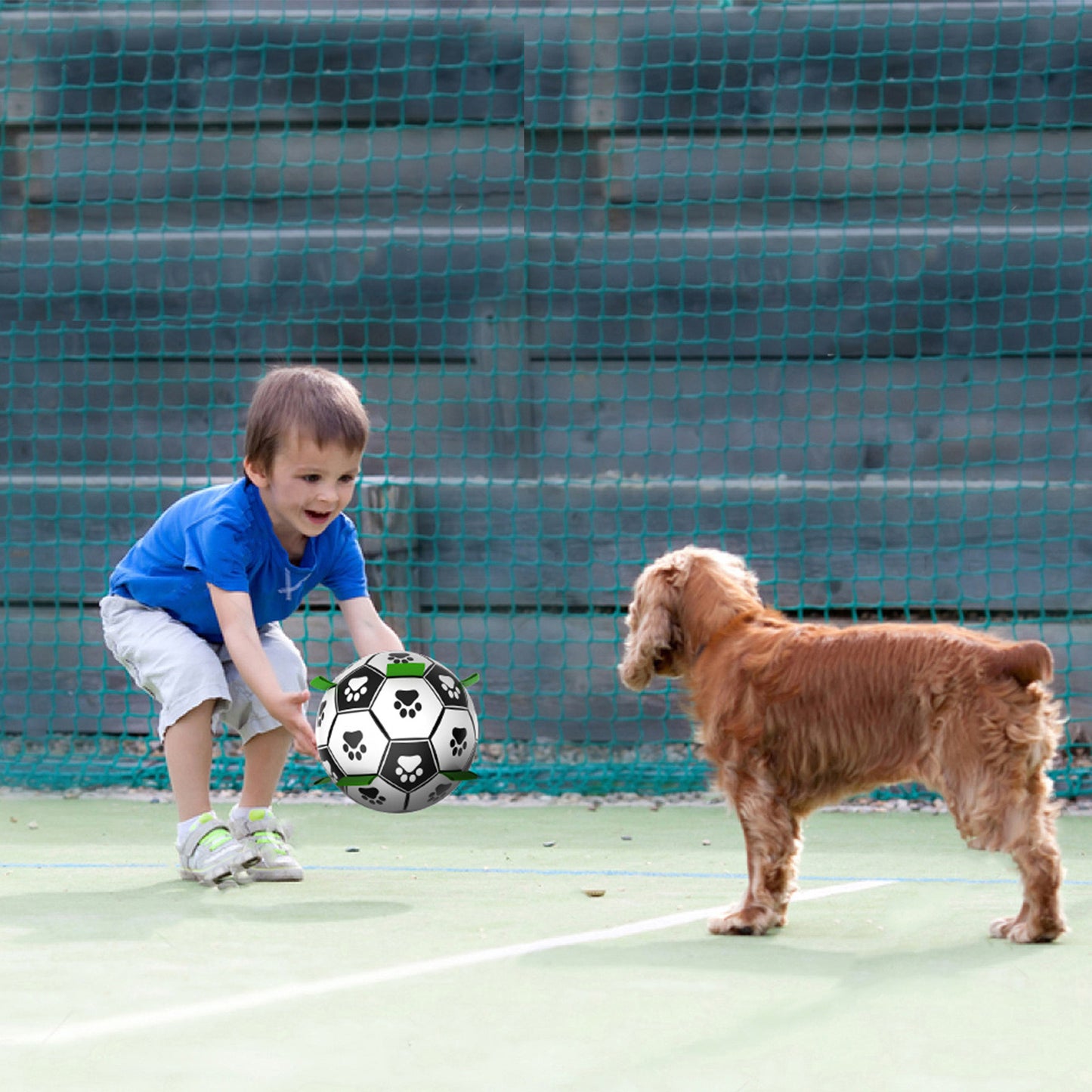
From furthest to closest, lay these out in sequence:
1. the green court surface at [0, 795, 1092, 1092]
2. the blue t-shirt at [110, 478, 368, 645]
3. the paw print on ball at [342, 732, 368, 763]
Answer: the blue t-shirt at [110, 478, 368, 645]
the paw print on ball at [342, 732, 368, 763]
the green court surface at [0, 795, 1092, 1092]

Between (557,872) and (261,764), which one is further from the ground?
(261,764)

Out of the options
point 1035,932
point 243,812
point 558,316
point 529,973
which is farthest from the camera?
point 558,316

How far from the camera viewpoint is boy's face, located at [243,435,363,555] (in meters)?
3.44

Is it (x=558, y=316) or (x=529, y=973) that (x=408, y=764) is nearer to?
(x=529, y=973)

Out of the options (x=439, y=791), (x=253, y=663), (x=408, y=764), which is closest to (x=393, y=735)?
(x=408, y=764)

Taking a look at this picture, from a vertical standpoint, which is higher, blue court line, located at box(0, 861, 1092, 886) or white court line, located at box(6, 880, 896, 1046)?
white court line, located at box(6, 880, 896, 1046)

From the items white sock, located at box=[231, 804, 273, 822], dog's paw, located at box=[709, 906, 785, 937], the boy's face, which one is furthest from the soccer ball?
dog's paw, located at box=[709, 906, 785, 937]

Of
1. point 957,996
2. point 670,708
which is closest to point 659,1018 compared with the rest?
point 957,996

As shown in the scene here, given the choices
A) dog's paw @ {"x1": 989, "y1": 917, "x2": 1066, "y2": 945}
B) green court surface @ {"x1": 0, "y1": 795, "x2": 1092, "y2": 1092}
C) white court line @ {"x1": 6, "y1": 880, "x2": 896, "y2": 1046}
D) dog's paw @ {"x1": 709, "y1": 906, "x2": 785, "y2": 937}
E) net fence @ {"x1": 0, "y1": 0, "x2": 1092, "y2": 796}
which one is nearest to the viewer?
green court surface @ {"x1": 0, "y1": 795, "x2": 1092, "y2": 1092}

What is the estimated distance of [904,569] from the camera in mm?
5371

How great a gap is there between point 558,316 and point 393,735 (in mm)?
2700

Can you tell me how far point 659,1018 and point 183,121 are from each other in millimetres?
4530

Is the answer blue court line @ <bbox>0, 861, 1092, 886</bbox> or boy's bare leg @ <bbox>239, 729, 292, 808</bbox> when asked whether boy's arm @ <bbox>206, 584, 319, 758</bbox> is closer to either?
boy's bare leg @ <bbox>239, 729, 292, 808</bbox>

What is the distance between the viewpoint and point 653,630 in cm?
335
